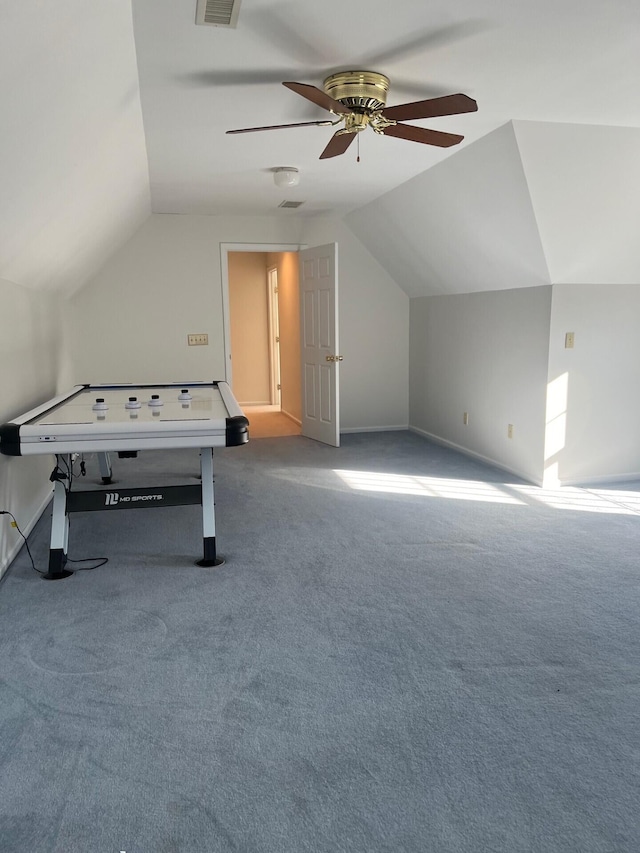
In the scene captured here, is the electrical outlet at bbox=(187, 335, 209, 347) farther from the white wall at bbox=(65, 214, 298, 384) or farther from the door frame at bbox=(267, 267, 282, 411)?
the door frame at bbox=(267, 267, 282, 411)

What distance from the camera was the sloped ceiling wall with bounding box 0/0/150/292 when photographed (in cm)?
187

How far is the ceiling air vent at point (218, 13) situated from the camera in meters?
2.10

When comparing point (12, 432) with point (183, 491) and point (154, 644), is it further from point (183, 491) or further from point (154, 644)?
point (154, 644)

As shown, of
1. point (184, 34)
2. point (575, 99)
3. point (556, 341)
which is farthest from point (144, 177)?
point (556, 341)

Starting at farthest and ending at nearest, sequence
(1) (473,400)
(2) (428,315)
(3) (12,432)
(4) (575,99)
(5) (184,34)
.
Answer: (2) (428,315) → (1) (473,400) → (4) (575,99) → (3) (12,432) → (5) (184,34)

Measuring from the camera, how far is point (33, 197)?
2.84 m

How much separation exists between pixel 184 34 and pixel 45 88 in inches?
23.4

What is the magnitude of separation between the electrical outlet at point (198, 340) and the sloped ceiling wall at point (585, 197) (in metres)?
3.44

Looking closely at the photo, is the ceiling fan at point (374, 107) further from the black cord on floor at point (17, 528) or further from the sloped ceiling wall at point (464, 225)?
the black cord on floor at point (17, 528)

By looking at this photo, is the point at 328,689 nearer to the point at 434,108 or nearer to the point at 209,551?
the point at 209,551

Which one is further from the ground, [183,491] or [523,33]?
[523,33]

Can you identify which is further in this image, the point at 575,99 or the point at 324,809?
the point at 575,99

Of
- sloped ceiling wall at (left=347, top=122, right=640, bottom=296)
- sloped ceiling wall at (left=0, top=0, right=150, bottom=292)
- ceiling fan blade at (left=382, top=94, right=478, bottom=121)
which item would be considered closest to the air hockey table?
sloped ceiling wall at (left=0, top=0, right=150, bottom=292)

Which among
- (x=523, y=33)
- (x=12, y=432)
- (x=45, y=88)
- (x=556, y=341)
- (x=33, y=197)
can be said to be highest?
(x=523, y=33)
